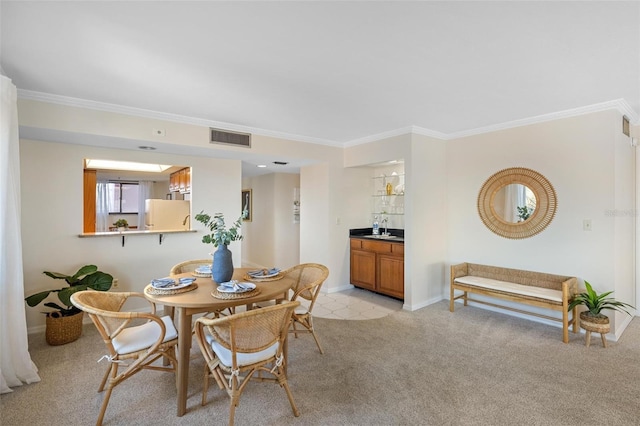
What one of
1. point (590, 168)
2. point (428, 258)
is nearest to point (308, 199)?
point (428, 258)

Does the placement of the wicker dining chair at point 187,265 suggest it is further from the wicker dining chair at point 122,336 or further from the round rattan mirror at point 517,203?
the round rattan mirror at point 517,203

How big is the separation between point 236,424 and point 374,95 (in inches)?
112

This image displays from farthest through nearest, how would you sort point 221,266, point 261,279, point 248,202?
1. point 248,202
2. point 261,279
3. point 221,266

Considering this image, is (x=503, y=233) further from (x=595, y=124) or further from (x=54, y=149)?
(x=54, y=149)

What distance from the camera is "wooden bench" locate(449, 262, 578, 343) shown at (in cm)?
316

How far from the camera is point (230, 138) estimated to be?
396cm

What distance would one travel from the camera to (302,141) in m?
4.65

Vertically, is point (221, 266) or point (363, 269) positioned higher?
point (221, 266)

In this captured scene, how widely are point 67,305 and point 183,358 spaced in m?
1.89

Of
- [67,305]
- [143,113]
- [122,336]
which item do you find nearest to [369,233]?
[143,113]

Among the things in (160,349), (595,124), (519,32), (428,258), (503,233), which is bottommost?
(160,349)

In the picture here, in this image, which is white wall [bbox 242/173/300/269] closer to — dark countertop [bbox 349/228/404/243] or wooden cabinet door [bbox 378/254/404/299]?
dark countertop [bbox 349/228/404/243]

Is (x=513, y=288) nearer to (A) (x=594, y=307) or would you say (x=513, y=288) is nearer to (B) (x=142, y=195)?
(A) (x=594, y=307)

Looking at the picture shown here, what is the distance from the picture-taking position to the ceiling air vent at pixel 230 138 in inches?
152
